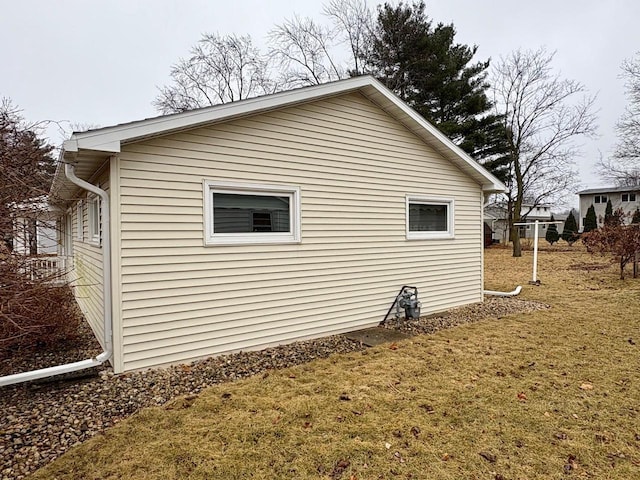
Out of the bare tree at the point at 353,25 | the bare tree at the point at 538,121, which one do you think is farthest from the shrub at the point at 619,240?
the bare tree at the point at 353,25

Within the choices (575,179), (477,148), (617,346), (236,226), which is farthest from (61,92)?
(575,179)

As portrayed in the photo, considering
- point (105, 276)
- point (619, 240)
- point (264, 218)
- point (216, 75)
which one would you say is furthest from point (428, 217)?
point (216, 75)

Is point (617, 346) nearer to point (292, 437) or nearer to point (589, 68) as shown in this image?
point (292, 437)

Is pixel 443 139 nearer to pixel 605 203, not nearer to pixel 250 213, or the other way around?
pixel 250 213

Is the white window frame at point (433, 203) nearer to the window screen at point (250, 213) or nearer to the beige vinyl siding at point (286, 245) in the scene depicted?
the beige vinyl siding at point (286, 245)

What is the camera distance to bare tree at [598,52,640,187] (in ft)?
68.2

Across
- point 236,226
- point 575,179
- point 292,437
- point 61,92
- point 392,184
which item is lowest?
point 292,437

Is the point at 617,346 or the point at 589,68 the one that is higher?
the point at 589,68

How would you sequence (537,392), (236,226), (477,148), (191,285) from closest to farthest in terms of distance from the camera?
(537,392), (191,285), (236,226), (477,148)

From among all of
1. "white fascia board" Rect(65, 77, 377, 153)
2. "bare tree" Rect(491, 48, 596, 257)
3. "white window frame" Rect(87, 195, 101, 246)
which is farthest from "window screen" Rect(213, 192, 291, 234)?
"bare tree" Rect(491, 48, 596, 257)

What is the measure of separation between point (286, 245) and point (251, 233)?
1.90ft

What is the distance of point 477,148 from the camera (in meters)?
22.1

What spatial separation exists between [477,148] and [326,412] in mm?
21963

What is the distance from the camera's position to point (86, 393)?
3.80m
